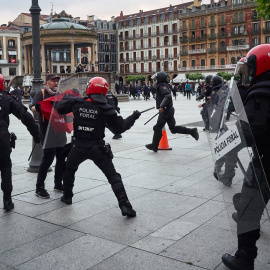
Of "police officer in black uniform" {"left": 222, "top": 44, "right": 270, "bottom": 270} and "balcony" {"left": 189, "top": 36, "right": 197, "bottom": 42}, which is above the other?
"balcony" {"left": 189, "top": 36, "right": 197, "bottom": 42}

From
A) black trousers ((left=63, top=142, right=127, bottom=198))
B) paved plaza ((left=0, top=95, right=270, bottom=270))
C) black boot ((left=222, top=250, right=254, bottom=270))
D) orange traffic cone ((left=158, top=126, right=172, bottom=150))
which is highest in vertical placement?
black trousers ((left=63, top=142, right=127, bottom=198))

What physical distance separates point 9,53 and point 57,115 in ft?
238

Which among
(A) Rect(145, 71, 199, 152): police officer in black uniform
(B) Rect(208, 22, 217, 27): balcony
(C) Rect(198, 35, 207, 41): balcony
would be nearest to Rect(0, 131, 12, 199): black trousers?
(A) Rect(145, 71, 199, 152): police officer in black uniform

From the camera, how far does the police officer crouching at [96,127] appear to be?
445cm

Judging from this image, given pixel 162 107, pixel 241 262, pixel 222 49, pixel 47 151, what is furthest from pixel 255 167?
pixel 222 49

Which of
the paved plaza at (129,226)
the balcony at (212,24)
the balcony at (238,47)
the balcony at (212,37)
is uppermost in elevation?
the balcony at (212,24)

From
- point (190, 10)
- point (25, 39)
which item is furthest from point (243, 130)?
point (190, 10)

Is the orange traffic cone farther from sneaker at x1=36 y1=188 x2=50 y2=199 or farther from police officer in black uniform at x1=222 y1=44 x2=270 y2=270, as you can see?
police officer in black uniform at x1=222 y1=44 x2=270 y2=270

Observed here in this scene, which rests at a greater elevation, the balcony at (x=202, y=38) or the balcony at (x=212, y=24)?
the balcony at (x=212, y=24)

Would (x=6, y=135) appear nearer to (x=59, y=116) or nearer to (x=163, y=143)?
(x=59, y=116)

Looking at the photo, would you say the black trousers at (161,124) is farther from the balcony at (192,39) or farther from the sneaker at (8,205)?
the balcony at (192,39)

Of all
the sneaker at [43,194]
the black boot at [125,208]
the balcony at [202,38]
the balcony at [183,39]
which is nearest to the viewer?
the black boot at [125,208]

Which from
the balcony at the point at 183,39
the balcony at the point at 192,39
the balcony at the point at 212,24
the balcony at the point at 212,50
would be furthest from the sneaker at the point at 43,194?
the balcony at the point at 183,39

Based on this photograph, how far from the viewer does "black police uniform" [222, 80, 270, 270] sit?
8.61 ft
